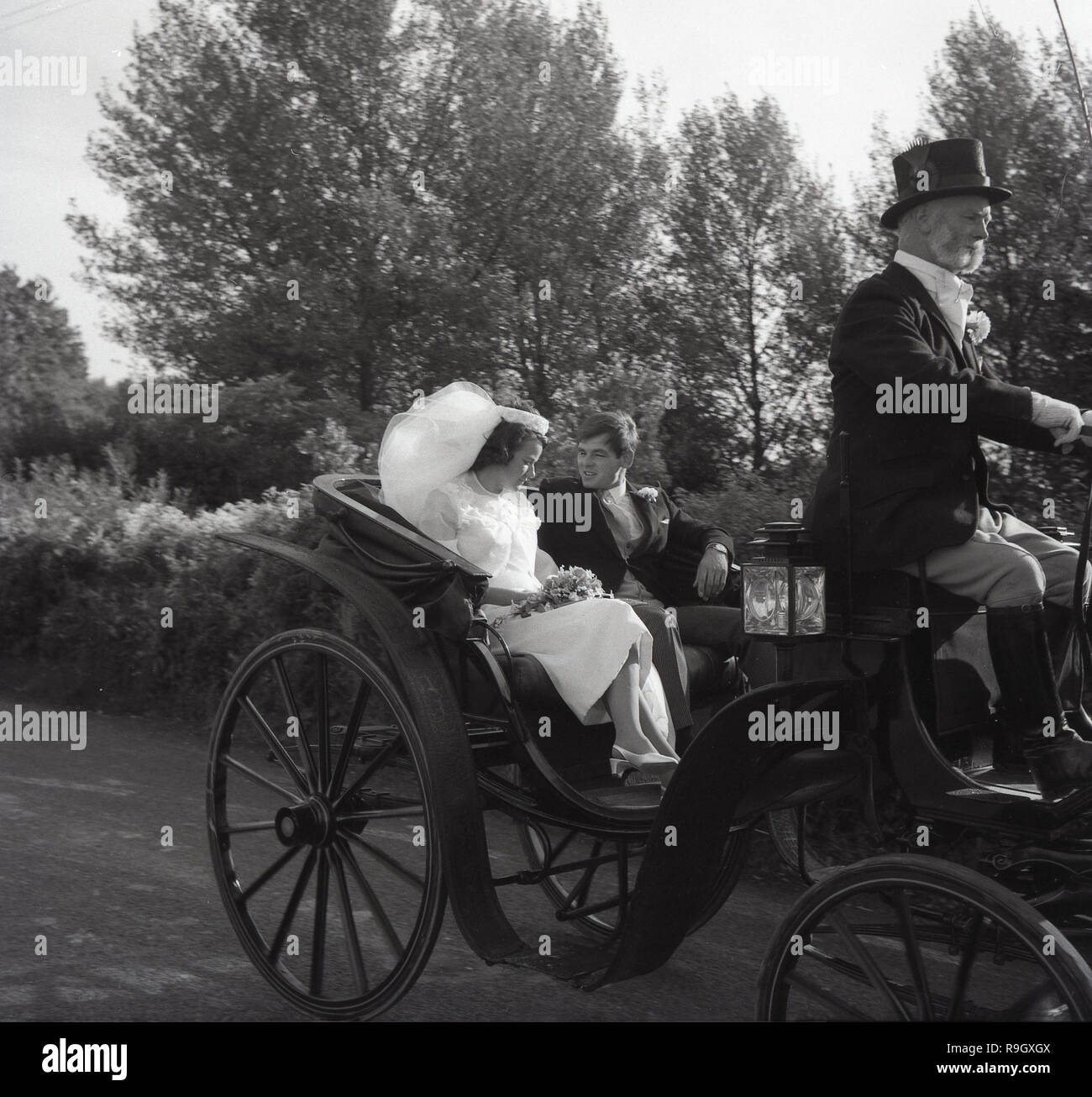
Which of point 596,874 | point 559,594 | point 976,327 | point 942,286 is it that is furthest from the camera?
point 596,874

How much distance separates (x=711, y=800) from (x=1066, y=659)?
0.90m

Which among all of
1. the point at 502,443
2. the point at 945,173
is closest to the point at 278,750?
the point at 502,443

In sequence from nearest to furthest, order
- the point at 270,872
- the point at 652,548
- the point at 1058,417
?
the point at 1058,417 → the point at 270,872 → the point at 652,548

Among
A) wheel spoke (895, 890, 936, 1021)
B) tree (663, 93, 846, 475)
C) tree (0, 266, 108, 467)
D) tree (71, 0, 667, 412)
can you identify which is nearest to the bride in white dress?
wheel spoke (895, 890, 936, 1021)

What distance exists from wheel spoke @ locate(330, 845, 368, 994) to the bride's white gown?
786 mm

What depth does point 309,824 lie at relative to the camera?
3555 millimetres

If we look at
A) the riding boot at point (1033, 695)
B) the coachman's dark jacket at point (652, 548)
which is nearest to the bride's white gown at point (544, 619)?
the coachman's dark jacket at point (652, 548)

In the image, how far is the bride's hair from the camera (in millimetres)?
4215

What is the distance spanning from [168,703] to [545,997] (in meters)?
5.19

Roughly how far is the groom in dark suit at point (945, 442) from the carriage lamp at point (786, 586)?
0.39ft

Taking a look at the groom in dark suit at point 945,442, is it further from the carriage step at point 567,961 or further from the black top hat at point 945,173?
the carriage step at point 567,961

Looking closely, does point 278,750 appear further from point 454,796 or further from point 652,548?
point 652,548

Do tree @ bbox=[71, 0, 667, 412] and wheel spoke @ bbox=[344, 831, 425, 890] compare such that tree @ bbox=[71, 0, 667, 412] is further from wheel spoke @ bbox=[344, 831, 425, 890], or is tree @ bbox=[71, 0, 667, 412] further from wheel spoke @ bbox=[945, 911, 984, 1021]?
wheel spoke @ bbox=[945, 911, 984, 1021]

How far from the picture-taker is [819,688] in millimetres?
2697
